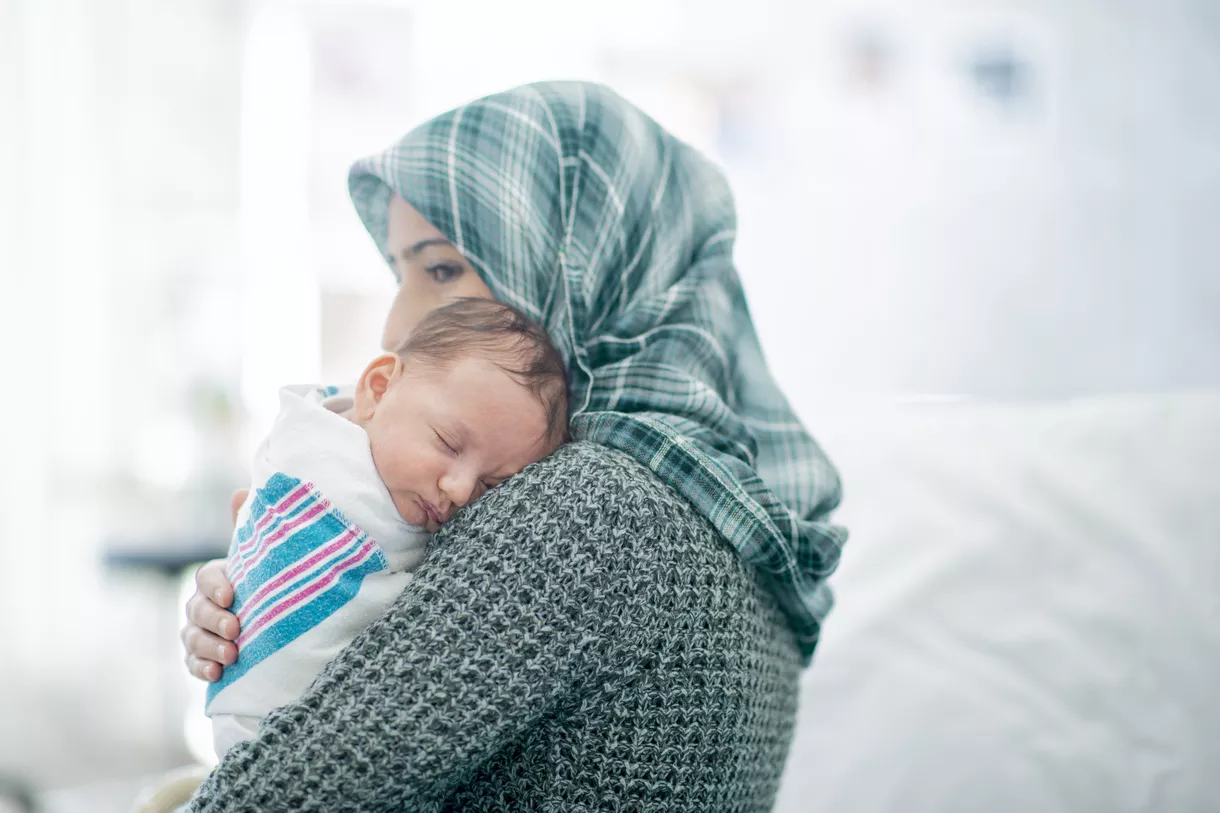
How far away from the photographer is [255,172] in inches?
112

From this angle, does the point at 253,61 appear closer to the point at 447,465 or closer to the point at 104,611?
the point at 104,611

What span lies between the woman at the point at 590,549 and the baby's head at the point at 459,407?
41 millimetres

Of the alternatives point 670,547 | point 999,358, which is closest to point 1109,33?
point 999,358

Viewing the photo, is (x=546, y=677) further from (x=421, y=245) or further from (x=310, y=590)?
(x=421, y=245)

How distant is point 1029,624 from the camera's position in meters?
1.32

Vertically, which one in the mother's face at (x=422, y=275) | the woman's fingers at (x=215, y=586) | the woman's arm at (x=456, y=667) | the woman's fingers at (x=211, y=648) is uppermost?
the mother's face at (x=422, y=275)

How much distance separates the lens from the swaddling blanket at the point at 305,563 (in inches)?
30.0

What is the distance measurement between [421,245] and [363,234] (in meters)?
1.79

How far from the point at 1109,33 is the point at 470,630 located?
1.73m

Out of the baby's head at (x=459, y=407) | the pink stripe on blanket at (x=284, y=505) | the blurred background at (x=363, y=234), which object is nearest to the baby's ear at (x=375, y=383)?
the baby's head at (x=459, y=407)

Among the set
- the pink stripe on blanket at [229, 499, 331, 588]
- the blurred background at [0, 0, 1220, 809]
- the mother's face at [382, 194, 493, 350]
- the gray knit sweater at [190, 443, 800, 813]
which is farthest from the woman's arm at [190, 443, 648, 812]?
the blurred background at [0, 0, 1220, 809]

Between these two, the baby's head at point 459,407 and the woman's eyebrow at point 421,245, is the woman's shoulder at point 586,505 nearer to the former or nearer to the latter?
the baby's head at point 459,407

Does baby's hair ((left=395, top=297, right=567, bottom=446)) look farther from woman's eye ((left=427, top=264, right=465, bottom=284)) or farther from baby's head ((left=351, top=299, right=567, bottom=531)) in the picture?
woman's eye ((left=427, top=264, right=465, bottom=284))

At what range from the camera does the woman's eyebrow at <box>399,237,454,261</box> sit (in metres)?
1.05
